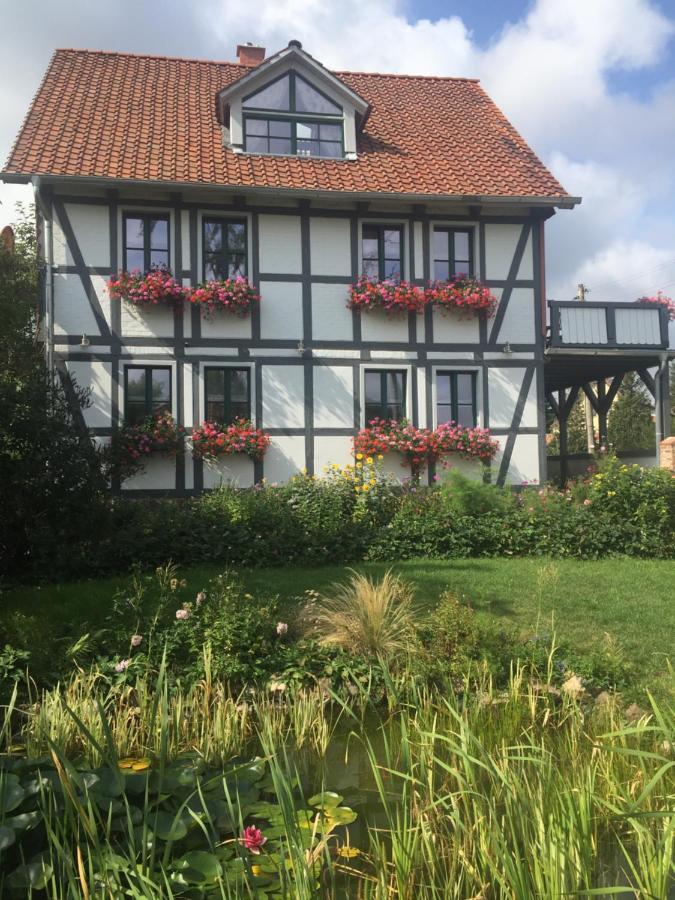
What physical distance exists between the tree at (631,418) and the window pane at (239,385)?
17.8 metres

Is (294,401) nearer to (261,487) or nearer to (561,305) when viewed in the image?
(261,487)

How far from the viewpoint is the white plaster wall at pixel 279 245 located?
517 inches

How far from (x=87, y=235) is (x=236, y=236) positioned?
257 centimetres

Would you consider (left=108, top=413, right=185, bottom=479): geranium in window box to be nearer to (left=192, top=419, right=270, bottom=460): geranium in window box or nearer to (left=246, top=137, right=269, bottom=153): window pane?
(left=192, top=419, right=270, bottom=460): geranium in window box

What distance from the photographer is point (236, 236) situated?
13297 millimetres

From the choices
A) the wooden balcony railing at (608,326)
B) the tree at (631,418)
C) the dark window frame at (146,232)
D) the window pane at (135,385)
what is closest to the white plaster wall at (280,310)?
the dark window frame at (146,232)

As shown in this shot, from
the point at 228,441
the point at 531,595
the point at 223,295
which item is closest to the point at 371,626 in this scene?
the point at 531,595

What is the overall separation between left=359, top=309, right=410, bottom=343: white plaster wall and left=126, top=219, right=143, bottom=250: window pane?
4.12m

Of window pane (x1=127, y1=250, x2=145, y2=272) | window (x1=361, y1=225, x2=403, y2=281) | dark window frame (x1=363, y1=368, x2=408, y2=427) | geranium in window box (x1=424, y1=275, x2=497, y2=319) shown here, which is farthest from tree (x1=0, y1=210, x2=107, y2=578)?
geranium in window box (x1=424, y1=275, x2=497, y2=319)

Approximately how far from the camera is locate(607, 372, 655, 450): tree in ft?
91.7

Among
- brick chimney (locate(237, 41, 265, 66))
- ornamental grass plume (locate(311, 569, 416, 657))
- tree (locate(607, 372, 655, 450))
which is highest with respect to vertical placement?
brick chimney (locate(237, 41, 265, 66))

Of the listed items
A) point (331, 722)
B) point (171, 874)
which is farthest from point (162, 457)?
point (171, 874)

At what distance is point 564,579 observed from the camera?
8188mm

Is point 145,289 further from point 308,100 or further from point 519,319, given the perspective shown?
point 519,319
